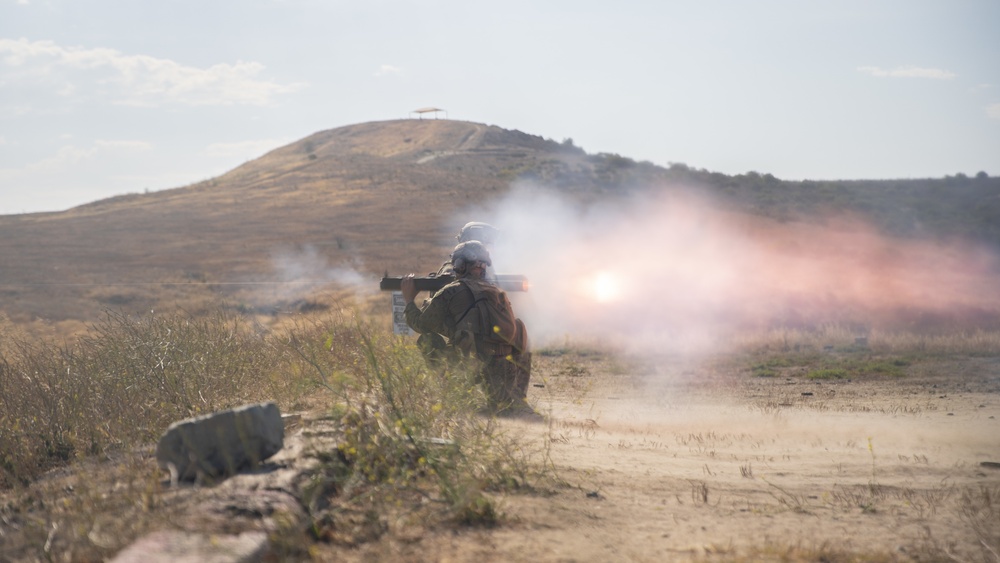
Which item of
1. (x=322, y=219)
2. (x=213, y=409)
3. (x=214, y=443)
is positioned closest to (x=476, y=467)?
(x=214, y=443)

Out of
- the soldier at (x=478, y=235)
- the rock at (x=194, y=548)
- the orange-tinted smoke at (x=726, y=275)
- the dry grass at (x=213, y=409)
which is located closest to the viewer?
the rock at (x=194, y=548)

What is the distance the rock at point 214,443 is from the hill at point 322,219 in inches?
819

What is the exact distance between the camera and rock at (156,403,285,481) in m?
4.61

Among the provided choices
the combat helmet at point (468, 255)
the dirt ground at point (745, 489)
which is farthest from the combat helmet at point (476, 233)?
the dirt ground at point (745, 489)

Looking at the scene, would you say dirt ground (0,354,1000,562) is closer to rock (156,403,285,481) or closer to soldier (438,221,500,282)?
rock (156,403,285,481)

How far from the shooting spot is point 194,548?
359 cm

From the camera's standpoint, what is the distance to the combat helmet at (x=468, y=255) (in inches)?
336

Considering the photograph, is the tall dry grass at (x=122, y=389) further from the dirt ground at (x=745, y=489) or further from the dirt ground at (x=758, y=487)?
the dirt ground at (x=758, y=487)

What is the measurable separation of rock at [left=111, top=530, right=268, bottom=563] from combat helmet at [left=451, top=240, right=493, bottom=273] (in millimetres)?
4985

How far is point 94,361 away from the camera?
25.1 feet

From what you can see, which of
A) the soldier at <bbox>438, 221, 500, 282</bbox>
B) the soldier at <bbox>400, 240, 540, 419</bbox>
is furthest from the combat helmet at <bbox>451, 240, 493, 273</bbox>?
the soldier at <bbox>438, 221, 500, 282</bbox>

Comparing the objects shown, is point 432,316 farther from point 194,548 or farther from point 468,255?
point 194,548

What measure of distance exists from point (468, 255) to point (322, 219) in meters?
41.3

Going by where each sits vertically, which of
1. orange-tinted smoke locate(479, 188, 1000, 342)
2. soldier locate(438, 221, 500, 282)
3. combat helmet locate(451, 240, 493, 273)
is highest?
soldier locate(438, 221, 500, 282)
